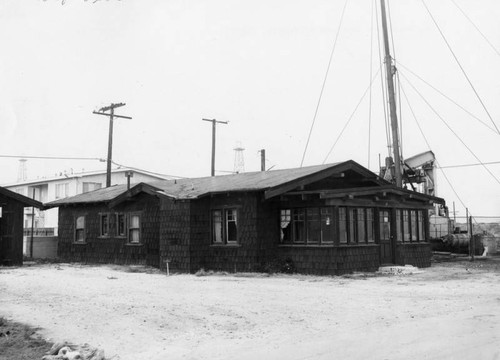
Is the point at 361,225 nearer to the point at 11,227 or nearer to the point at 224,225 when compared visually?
the point at 224,225

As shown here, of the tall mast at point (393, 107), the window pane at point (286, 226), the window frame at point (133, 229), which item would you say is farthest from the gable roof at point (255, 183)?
the tall mast at point (393, 107)

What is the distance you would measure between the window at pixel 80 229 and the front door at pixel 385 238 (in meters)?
13.8

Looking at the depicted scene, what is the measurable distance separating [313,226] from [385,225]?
356 centimetres

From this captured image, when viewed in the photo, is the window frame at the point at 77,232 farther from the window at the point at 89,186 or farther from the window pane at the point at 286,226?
the window at the point at 89,186

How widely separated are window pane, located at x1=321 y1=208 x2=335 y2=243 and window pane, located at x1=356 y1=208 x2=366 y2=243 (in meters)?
1.41

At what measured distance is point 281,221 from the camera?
824 inches

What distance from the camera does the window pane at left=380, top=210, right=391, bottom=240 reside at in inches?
855

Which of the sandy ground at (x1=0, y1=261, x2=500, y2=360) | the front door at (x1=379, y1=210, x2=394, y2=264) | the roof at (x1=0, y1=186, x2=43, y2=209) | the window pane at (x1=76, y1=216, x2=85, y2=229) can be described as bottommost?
the sandy ground at (x1=0, y1=261, x2=500, y2=360)

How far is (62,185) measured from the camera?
2060 inches

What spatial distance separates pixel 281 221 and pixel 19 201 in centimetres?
1119

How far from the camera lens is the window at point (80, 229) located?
27869 millimetres

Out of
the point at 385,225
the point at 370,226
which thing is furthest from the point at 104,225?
the point at 385,225

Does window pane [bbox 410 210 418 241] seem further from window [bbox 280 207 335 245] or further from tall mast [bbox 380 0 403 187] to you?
window [bbox 280 207 335 245]

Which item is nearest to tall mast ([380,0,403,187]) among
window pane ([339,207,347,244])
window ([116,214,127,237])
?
→ window pane ([339,207,347,244])
